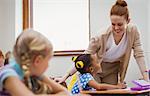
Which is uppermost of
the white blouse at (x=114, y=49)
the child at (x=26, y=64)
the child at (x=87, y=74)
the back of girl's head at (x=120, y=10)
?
the back of girl's head at (x=120, y=10)

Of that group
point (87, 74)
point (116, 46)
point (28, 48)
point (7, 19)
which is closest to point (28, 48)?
point (28, 48)

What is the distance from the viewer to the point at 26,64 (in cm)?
105

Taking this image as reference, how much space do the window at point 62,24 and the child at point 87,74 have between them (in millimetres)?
1997

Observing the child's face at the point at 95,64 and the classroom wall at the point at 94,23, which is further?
the classroom wall at the point at 94,23

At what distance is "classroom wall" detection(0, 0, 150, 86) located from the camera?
4.42m

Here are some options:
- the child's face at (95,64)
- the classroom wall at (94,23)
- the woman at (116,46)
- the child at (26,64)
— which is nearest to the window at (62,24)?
the classroom wall at (94,23)

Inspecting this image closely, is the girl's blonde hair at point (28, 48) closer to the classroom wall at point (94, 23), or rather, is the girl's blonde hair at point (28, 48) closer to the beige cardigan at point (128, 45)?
the beige cardigan at point (128, 45)

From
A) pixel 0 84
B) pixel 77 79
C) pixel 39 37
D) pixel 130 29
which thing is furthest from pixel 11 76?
pixel 130 29

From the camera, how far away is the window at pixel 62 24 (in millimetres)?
4574

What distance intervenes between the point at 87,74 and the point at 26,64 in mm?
1404

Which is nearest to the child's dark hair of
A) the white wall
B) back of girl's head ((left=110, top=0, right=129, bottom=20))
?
back of girl's head ((left=110, top=0, right=129, bottom=20))

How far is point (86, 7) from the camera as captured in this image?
15.2 feet

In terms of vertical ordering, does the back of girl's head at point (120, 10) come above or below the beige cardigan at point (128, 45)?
above

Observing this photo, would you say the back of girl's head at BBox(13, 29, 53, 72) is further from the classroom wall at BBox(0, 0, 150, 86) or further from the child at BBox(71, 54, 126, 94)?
the classroom wall at BBox(0, 0, 150, 86)
